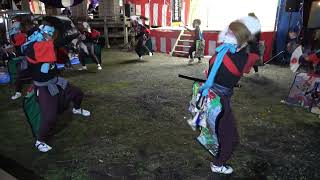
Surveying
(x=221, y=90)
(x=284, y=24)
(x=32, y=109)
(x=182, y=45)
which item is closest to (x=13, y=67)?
(x=32, y=109)

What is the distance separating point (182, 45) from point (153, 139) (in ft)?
32.1

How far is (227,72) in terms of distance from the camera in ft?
12.4

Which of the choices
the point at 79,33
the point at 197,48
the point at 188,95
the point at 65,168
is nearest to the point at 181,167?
the point at 65,168

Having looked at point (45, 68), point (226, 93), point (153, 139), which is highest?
point (45, 68)

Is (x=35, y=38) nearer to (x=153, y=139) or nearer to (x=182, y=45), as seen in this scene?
(x=153, y=139)

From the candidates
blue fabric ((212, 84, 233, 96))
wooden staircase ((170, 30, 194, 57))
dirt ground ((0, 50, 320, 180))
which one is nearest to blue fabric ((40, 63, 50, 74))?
dirt ground ((0, 50, 320, 180))

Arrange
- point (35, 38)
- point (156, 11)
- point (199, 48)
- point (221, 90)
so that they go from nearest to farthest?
point (221, 90) → point (35, 38) → point (199, 48) → point (156, 11)

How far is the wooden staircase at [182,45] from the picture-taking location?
1437 centimetres

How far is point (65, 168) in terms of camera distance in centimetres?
446

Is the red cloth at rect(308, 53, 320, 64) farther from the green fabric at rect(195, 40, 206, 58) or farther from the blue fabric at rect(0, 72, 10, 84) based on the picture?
the blue fabric at rect(0, 72, 10, 84)

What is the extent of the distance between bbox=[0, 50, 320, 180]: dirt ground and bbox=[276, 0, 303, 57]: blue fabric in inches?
148

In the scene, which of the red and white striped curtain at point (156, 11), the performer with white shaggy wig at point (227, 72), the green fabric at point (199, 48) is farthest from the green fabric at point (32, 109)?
the red and white striped curtain at point (156, 11)

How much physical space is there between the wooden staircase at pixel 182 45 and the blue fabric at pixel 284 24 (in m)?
3.92

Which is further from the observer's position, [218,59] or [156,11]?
[156,11]
